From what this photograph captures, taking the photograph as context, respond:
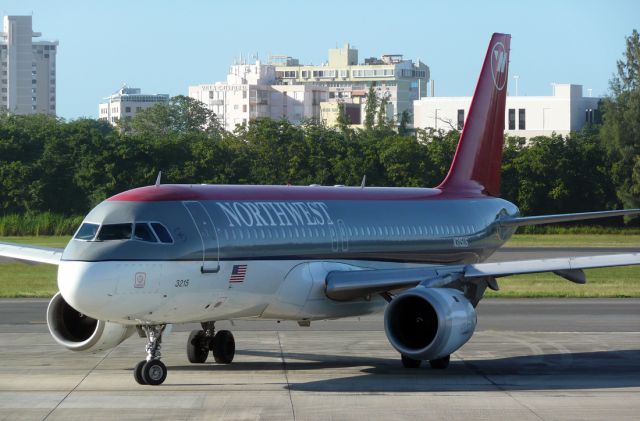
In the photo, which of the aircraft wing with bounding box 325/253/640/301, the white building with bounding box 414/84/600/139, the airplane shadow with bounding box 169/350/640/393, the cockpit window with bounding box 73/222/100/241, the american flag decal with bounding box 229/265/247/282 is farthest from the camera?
the white building with bounding box 414/84/600/139

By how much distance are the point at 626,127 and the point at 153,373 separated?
82.5 metres

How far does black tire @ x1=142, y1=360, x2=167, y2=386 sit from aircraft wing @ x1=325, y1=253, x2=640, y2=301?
4.10 m

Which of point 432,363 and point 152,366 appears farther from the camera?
point 432,363

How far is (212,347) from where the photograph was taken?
82.3 feet

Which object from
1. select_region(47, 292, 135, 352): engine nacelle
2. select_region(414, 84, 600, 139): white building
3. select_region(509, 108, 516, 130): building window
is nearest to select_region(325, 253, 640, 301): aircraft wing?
select_region(47, 292, 135, 352): engine nacelle

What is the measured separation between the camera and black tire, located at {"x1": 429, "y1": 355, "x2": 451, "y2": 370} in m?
23.8

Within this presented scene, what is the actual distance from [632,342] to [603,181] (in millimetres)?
68384

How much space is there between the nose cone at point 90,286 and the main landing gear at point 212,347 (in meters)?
4.60

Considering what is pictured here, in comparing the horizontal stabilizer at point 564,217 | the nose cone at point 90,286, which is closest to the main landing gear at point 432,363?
the nose cone at point 90,286

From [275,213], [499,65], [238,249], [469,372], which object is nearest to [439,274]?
[469,372]

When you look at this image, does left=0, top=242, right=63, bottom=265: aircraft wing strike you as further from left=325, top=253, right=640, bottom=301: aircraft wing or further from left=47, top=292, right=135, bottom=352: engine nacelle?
left=325, top=253, right=640, bottom=301: aircraft wing

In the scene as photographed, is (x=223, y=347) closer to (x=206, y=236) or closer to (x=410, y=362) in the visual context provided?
(x=206, y=236)

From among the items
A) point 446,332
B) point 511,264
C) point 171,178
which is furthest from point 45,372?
point 171,178

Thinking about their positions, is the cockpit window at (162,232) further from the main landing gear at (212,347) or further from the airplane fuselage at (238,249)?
the main landing gear at (212,347)
